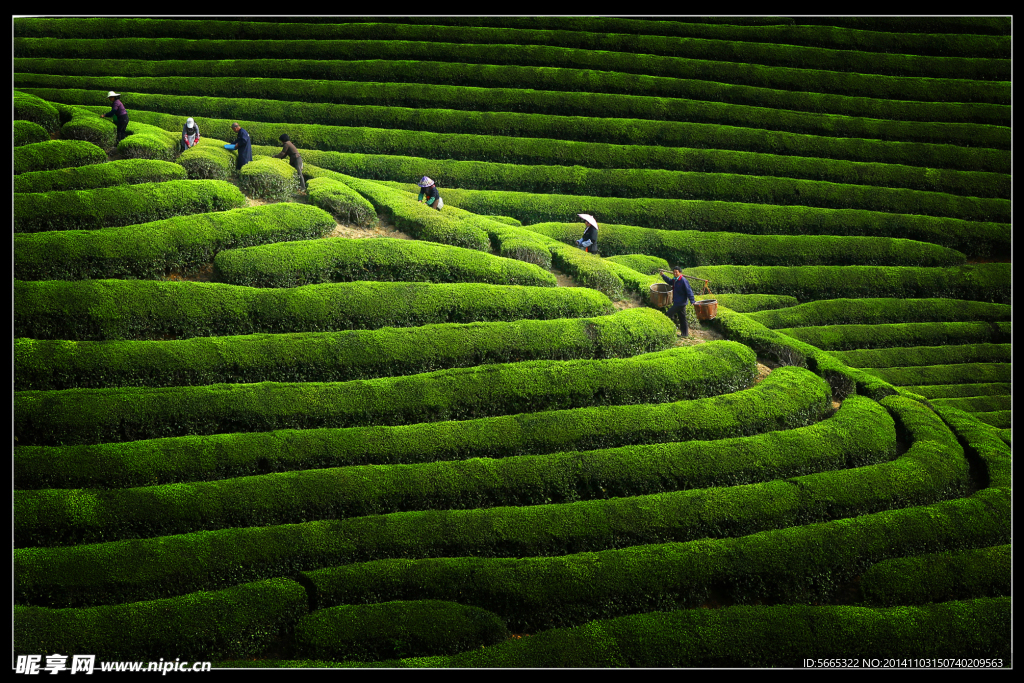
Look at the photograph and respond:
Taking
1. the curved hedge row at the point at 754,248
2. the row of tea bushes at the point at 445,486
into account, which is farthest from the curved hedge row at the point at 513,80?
the row of tea bushes at the point at 445,486

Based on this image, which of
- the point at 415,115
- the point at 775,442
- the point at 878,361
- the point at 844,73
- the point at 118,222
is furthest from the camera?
the point at 844,73

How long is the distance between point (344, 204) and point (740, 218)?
13055 mm

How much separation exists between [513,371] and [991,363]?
14787 millimetres

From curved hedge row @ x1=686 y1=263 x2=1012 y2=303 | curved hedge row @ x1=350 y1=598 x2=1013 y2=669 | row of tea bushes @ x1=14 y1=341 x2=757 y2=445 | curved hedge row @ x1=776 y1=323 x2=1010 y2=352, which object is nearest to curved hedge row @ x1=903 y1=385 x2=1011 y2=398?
curved hedge row @ x1=776 y1=323 x2=1010 y2=352

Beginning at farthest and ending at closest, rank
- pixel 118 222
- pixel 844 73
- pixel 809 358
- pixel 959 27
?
pixel 959 27 < pixel 844 73 < pixel 809 358 < pixel 118 222

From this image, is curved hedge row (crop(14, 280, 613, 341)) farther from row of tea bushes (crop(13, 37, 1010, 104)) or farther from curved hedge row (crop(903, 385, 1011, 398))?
row of tea bushes (crop(13, 37, 1010, 104))

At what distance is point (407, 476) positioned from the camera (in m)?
13.8

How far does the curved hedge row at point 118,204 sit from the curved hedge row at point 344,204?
2.00 metres

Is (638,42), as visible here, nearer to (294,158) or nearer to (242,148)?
(294,158)

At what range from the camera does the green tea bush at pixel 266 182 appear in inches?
788

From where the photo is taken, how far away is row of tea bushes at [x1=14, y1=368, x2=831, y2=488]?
13.2 meters

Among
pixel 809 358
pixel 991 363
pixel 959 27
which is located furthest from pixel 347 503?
pixel 959 27

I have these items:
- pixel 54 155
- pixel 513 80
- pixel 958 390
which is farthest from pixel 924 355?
pixel 54 155

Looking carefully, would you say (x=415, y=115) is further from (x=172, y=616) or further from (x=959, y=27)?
(x=959, y=27)
